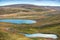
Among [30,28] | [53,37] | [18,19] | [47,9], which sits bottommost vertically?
[53,37]

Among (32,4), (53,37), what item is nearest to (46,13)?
(32,4)

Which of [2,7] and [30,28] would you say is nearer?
[30,28]

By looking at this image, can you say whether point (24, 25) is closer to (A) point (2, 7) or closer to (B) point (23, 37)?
(B) point (23, 37)

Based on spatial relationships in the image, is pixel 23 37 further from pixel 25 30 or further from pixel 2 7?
pixel 2 7

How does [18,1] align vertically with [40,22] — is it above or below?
above

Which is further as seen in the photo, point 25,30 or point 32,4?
point 32,4

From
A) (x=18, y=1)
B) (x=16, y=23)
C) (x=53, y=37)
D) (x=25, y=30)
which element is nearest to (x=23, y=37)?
(x=25, y=30)

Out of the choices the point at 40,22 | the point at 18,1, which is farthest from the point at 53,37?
the point at 18,1

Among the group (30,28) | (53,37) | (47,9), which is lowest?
(53,37)

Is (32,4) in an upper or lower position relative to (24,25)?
upper
